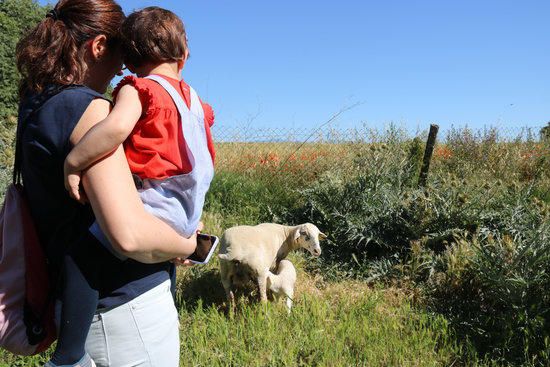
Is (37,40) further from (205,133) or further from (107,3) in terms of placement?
(205,133)

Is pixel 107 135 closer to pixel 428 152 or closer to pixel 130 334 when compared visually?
pixel 130 334

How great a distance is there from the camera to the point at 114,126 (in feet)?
4.58

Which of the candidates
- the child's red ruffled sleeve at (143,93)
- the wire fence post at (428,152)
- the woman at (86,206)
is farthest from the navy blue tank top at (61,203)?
the wire fence post at (428,152)

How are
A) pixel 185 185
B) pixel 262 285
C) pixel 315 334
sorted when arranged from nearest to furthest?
pixel 185 185, pixel 315 334, pixel 262 285

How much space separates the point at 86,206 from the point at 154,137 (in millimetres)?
290

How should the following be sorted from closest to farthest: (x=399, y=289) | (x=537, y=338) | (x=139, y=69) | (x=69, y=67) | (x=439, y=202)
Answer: (x=69, y=67) → (x=139, y=69) → (x=537, y=338) → (x=399, y=289) → (x=439, y=202)

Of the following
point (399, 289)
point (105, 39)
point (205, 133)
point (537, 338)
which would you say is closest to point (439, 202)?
A: point (399, 289)

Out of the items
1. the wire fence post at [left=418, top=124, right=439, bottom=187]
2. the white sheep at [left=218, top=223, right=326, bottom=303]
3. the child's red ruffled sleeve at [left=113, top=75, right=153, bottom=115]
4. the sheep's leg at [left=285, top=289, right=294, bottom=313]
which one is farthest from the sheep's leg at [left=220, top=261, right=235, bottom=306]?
the wire fence post at [left=418, top=124, right=439, bottom=187]

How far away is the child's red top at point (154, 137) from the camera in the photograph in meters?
1.54

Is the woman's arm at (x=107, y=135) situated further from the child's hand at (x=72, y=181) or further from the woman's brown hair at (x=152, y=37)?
the woman's brown hair at (x=152, y=37)

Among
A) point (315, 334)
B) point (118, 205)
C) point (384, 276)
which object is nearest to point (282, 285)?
point (315, 334)

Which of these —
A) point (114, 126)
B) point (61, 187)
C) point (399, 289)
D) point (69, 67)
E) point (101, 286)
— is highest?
point (69, 67)

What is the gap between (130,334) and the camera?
1489mm

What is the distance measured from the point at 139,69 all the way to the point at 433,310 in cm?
347
